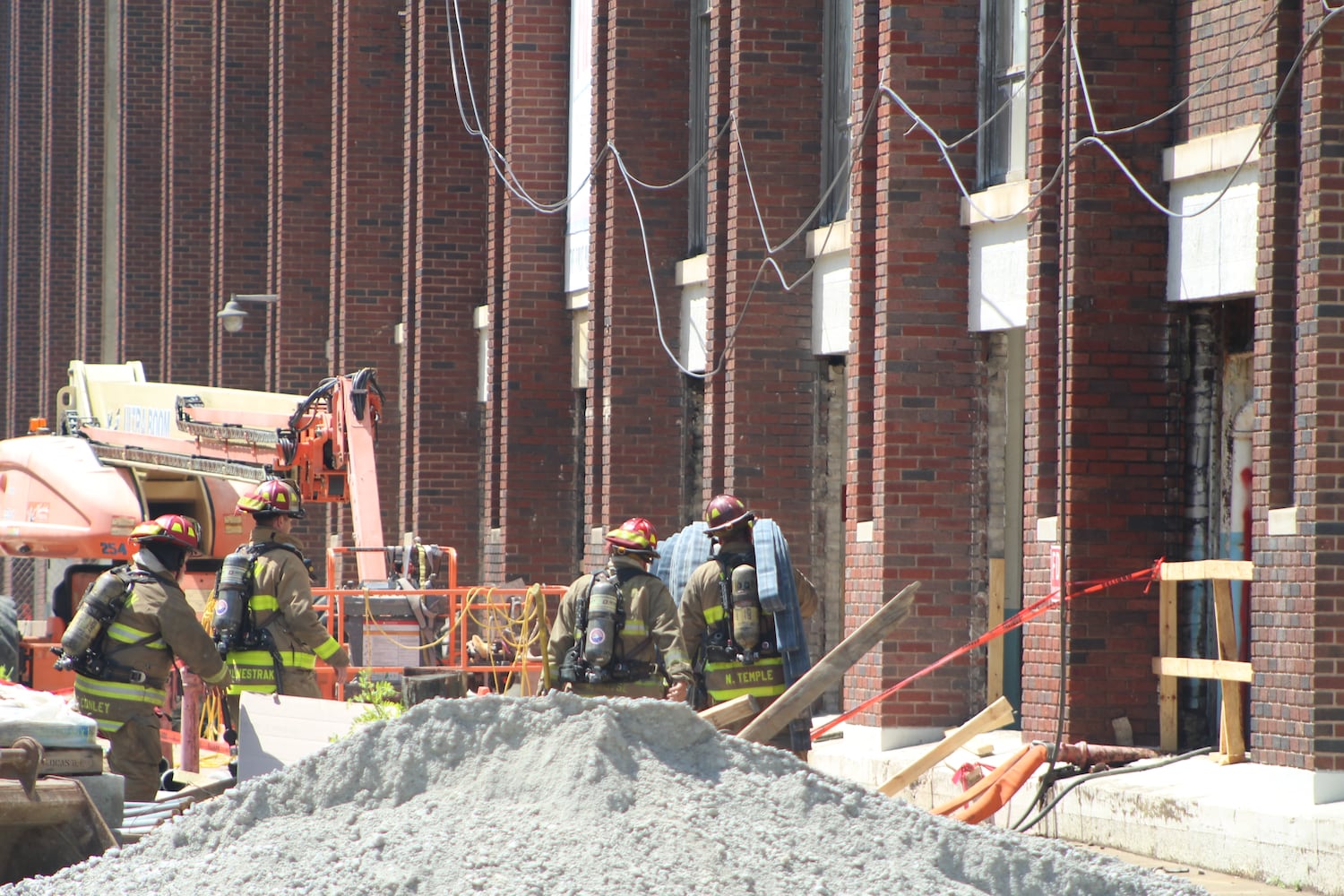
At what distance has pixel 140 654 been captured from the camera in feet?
36.4

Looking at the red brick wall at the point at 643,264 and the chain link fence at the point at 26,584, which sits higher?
the red brick wall at the point at 643,264

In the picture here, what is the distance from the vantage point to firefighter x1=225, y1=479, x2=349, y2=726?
12.2 m

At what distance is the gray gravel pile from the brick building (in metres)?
3.36

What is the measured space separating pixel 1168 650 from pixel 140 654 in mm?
5974

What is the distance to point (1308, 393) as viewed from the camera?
1010 centimetres

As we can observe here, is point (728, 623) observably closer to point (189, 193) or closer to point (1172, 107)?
point (1172, 107)

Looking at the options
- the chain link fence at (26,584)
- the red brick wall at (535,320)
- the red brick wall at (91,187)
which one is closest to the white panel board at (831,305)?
the red brick wall at (535,320)

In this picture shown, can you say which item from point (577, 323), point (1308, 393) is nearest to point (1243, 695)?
point (1308, 393)

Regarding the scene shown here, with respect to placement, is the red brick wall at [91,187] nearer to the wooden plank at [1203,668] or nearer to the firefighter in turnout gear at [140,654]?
the firefighter in turnout gear at [140,654]

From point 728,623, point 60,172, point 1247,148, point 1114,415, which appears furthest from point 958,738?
point 60,172

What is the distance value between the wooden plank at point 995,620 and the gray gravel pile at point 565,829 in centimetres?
645

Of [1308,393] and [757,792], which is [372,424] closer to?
[1308,393]

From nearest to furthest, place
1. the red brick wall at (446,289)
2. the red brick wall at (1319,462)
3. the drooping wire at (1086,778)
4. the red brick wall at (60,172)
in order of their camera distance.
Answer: the red brick wall at (1319,462), the drooping wire at (1086,778), the red brick wall at (446,289), the red brick wall at (60,172)

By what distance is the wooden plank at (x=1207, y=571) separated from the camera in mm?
10641
